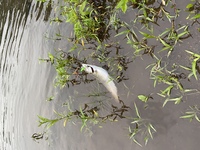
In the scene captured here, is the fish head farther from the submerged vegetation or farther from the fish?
the submerged vegetation

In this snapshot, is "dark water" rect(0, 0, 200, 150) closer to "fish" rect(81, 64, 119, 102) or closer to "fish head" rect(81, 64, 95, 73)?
"fish" rect(81, 64, 119, 102)

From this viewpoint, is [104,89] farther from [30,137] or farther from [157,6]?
[30,137]

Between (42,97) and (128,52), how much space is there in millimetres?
1314

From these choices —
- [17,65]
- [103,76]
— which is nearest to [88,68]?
[103,76]

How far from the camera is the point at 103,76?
2.97m

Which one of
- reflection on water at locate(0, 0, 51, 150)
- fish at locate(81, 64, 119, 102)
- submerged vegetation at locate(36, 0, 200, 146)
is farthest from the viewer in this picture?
reflection on water at locate(0, 0, 51, 150)

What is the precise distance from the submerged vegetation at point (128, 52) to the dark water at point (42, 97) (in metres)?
A: 0.05

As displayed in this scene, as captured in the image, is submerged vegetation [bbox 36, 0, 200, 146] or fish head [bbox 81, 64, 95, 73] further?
fish head [bbox 81, 64, 95, 73]

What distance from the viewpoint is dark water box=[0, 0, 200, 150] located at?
2676 millimetres

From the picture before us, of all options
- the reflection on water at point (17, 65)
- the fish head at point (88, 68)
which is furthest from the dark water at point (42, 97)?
the fish head at point (88, 68)

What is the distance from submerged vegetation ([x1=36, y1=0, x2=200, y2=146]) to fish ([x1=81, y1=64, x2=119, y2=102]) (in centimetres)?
7

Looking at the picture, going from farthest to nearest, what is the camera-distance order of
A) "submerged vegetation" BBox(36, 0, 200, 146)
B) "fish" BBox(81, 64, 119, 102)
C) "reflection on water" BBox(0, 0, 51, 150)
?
"reflection on water" BBox(0, 0, 51, 150)
"fish" BBox(81, 64, 119, 102)
"submerged vegetation" BBox(36, 0, 200, 146)

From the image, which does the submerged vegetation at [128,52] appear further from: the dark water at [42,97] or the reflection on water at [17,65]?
the reflection on water at [17,65]

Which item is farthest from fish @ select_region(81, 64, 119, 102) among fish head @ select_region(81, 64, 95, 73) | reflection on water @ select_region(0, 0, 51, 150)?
reflection on water @ select_region(0, 0, 51, 150)
